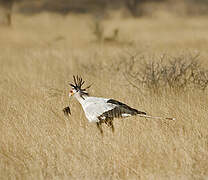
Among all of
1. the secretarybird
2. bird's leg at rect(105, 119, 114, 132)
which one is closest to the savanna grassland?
bird's leg at rect(105, 119, 114, 132)

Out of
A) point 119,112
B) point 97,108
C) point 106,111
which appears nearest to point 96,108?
point 97,108

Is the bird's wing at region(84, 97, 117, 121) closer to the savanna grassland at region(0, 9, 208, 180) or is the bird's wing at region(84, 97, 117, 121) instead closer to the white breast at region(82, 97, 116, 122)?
the white breast at region(82, 97, 116, 122)

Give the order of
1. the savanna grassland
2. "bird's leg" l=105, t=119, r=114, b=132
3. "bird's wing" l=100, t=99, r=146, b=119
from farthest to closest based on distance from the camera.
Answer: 1. "bird's leg" l=105, t=119, r=114, b=132
2. "bird's wing" l=100, t=99, r=146, b=119
3. the savanna grassland

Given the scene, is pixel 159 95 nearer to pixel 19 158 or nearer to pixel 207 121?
pixel 207 121

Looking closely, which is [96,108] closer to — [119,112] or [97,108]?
[97,108]

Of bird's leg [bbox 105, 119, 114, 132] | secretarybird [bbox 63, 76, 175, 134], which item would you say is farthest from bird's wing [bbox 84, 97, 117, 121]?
bird's leg [bbox 105, 119, 114, 132]

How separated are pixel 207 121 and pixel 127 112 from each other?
0.99 metres

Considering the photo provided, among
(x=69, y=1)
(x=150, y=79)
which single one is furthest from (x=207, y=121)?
(x=69, y=1)

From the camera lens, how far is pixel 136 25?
20250 millimetres

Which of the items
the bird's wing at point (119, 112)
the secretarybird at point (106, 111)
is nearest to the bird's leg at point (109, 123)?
the secretarybird at point (106, 111)

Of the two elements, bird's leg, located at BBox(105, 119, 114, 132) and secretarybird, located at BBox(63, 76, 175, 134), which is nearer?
secretarybird, located at BBox(63, 76, 175, 134)

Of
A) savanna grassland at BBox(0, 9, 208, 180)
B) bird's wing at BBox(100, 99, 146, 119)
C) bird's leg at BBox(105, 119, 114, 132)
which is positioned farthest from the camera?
bird's leg at BBox(105, 119, 114, 132)

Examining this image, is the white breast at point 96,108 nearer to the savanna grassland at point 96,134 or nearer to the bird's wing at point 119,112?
the bird's wing at point 119,112

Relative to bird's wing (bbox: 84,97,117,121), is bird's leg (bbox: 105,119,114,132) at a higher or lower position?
lower
